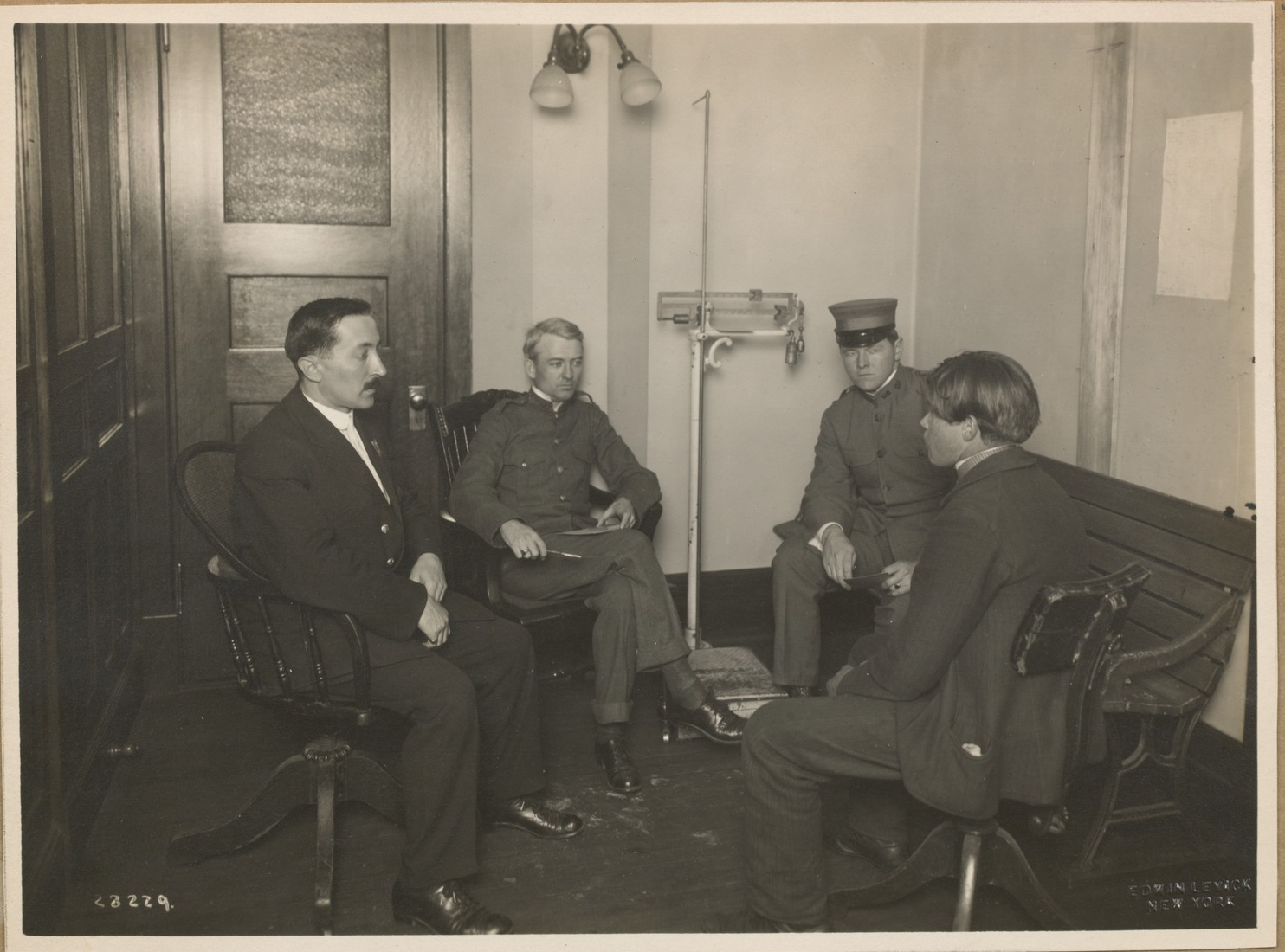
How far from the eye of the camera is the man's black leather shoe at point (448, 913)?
2.48 meters

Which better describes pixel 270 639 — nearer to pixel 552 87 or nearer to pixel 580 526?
pixel 580 526

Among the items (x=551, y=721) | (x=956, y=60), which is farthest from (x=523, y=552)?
(x=956, y=60)

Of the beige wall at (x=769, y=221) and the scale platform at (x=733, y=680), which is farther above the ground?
the beige wall at (x=769, y=221)

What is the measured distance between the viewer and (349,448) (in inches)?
111

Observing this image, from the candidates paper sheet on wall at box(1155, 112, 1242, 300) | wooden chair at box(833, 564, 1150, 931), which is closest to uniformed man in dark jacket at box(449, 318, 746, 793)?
wooden chair at box(833, 564, 1150, 931)

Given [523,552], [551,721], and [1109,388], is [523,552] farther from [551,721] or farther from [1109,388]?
[1109,388]

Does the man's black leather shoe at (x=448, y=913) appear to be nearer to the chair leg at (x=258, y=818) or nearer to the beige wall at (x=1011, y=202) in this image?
the chair leg at (x=258, y=818)

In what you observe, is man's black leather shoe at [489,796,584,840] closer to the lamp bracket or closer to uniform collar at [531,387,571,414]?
uniform collar at [531,387,571,414]

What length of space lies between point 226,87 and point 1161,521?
10.1ft

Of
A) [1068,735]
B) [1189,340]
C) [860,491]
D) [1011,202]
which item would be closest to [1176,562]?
[1189,340]

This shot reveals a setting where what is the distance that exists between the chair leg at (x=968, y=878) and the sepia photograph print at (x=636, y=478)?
0.02 m

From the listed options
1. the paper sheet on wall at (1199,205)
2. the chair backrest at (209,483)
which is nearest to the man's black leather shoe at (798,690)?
the paper sheet on wall at (1199,205)

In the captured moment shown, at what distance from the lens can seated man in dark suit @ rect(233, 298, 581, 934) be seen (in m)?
2.55

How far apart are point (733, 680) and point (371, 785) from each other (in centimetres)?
137
